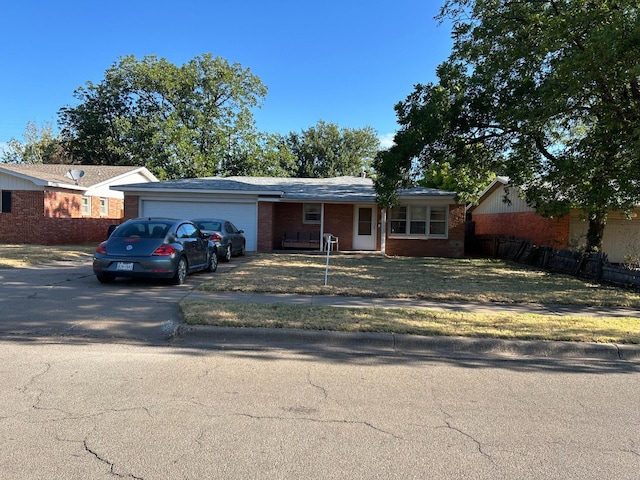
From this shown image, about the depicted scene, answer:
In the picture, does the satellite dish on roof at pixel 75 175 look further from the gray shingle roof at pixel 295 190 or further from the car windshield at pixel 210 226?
the car windshield at pixel 210 226

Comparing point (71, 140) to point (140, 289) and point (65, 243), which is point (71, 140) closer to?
point (65, 243)

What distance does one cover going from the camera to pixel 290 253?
1925cm

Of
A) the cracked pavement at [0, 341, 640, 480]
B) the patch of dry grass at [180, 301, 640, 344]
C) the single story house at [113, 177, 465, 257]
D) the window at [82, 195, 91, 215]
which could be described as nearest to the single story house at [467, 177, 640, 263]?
the single story house at [113, 177, 465, 257]

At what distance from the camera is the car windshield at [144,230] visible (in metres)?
10.1

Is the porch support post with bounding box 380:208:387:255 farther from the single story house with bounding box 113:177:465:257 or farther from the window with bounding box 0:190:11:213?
the window with bounding box 0:190:11:213

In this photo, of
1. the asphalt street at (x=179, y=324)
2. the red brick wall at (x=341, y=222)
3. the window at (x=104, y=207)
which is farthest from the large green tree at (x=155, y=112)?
the asphalt street at (x=179, y=324)

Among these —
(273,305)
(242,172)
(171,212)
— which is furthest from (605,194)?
(242,172)

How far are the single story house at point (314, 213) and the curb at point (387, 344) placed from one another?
1322 centimetres

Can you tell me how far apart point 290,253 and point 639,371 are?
1463 cm

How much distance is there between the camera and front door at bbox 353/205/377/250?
2098cm

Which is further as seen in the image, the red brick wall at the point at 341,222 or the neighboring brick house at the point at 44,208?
the neighboring brick house at the point at 44,208

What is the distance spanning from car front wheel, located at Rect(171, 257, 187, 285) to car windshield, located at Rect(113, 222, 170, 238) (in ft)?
2.43

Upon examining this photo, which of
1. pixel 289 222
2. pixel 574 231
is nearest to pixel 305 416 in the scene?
pixel 289 222

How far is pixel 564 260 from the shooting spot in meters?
15.2
